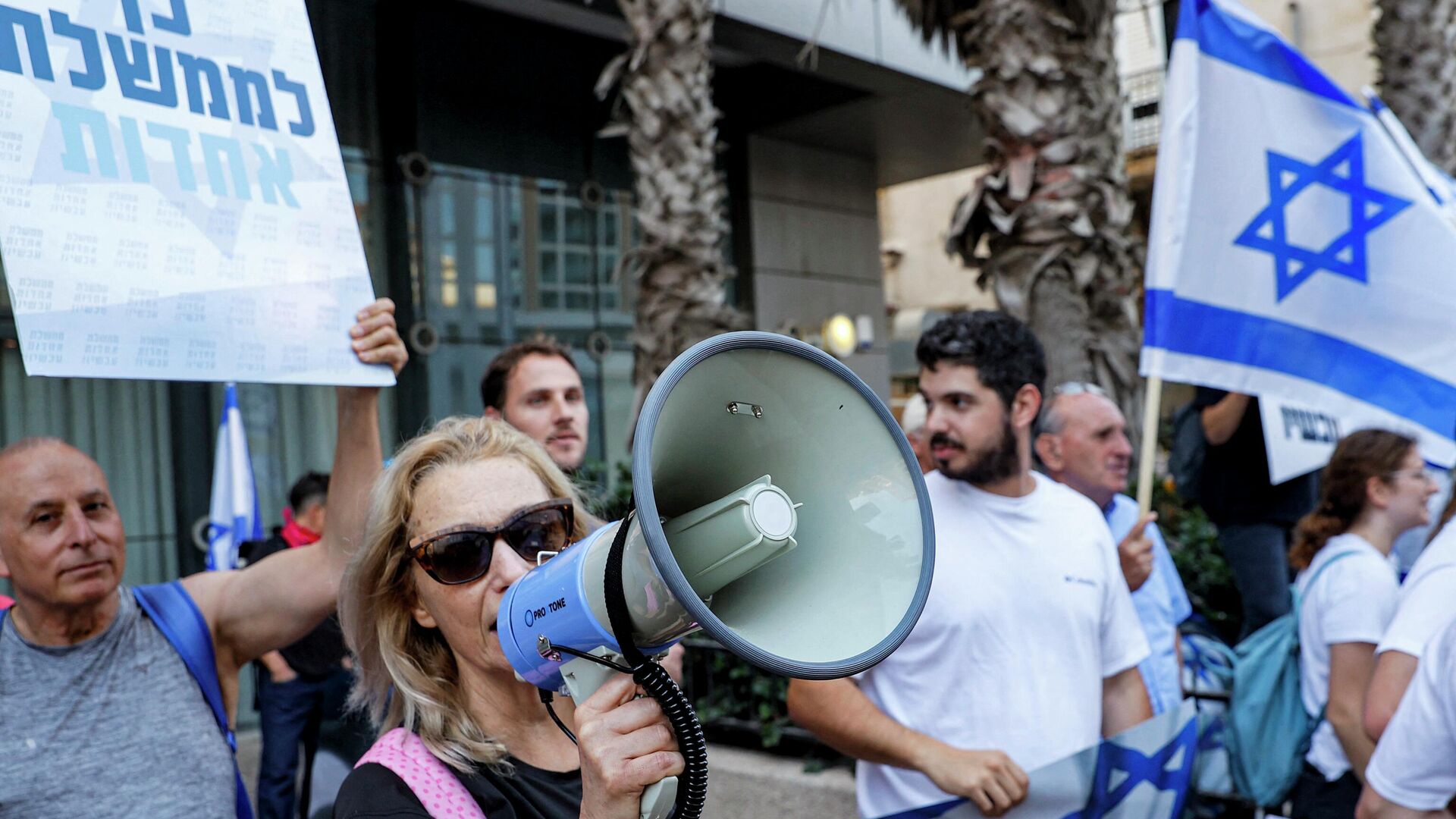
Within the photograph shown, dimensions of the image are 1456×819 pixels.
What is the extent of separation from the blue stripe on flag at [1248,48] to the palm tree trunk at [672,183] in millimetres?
2985

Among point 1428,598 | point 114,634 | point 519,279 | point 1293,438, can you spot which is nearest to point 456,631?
point 114,634

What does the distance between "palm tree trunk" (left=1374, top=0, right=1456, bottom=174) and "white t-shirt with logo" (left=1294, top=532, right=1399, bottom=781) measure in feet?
15.8

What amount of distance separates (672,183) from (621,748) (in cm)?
561

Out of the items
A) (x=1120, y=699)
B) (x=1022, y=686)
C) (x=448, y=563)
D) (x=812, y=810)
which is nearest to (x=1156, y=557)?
(x=1120, y=699)

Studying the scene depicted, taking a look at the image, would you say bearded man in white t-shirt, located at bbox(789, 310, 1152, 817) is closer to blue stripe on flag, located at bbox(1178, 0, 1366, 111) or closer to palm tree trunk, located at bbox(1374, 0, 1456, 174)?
blue stripe on flag, located at bbox(1178, 0, 1366, 111)

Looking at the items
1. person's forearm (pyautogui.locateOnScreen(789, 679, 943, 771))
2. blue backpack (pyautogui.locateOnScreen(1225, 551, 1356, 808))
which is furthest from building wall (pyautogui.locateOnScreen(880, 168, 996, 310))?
person's forearm (pyautogui.locateOnScreen(789, 679, 943, 771))

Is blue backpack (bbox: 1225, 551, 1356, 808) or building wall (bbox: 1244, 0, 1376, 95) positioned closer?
blue backpack (bbox: 1225, 551, 1356, 808)

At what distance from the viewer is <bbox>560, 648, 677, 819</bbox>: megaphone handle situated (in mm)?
1354

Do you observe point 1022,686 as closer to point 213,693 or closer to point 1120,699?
point 1120,699

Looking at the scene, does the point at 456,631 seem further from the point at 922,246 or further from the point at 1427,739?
the point at 922,246

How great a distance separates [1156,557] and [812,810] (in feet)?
7.56

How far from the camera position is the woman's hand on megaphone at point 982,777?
2.43 metres

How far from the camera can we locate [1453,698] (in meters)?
2.04

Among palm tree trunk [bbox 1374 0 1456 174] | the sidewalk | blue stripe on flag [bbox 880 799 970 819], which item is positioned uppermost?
palm tree trunk [bbox 1374 0 1456 174]
